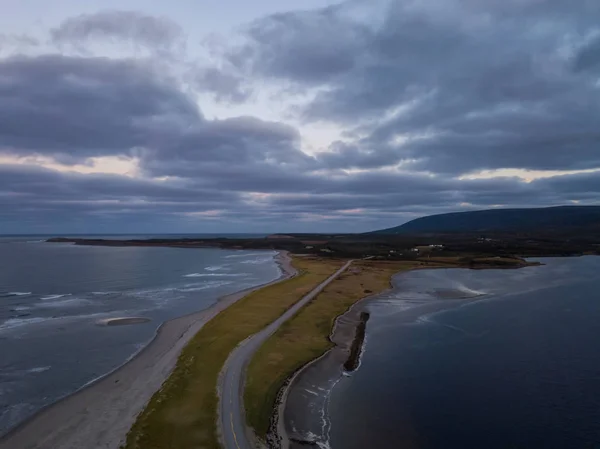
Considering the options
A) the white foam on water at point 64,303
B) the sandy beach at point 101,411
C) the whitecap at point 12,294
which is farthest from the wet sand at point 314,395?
the whitecap at point 12,294

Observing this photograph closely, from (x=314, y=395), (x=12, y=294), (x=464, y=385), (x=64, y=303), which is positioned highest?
(x=12, y=294)

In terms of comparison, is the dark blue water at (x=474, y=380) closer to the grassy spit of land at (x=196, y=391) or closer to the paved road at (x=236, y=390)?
the paved road at (x=236, y=390)

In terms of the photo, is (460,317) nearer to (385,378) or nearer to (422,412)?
(385,378)

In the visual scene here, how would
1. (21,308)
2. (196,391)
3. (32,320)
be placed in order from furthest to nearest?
(21,308) → (32,320) → (196,391)

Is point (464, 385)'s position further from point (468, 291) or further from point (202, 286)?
point (202, 286)

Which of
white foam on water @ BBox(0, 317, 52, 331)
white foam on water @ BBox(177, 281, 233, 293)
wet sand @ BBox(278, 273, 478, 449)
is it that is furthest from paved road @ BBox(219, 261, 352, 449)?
white foam on water @ BBox(177, 281, 233, 293)

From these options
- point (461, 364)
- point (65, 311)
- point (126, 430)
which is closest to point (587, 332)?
point (461, 364)

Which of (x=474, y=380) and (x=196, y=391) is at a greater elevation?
(x=196, y=391)

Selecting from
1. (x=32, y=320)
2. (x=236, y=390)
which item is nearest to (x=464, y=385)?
(x=236, y=390)

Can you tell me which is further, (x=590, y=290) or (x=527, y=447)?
(x=590, y=290)
